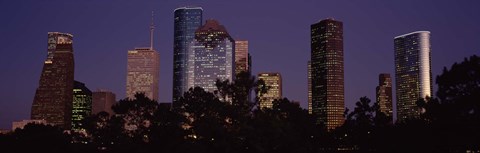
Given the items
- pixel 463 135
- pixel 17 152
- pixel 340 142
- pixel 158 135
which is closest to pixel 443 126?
pixel 463 135

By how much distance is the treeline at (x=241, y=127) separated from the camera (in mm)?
43781

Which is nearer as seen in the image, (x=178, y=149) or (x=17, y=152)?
(x=178, y=149)

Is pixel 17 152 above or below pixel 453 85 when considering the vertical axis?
below

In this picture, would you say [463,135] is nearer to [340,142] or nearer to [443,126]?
[443,126]

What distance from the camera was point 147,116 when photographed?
2383 inches

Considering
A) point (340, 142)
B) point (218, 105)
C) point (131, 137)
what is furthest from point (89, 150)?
point (340, 142)

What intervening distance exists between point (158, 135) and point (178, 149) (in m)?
6.82

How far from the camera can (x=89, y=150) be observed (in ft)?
198

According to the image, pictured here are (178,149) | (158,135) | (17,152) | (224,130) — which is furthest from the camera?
(17,152)

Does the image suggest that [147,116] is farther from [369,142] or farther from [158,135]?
[369,142]

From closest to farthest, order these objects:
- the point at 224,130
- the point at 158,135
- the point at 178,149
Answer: the point at 224,130
the point at 178,149
the point at 158,135

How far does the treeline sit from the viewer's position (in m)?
43.8

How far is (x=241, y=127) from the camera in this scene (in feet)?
145

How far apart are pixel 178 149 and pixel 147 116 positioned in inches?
401
